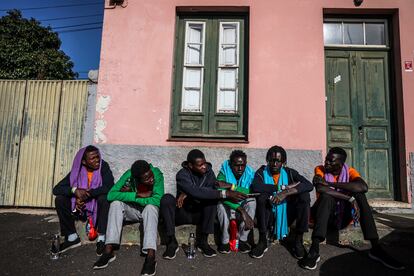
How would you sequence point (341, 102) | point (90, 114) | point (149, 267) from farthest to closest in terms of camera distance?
point (90, 114) < point (341, 102) < point (149, 267)

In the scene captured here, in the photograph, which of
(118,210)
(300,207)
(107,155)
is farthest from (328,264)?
(107,155)

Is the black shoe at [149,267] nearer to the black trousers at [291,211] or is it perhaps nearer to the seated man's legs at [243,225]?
the seated man's legs at [243,225]

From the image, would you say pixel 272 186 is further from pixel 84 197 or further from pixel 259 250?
pixel 84 197

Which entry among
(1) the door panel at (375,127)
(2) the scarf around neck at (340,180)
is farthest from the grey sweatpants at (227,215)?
(1) the door panel at (375,127)

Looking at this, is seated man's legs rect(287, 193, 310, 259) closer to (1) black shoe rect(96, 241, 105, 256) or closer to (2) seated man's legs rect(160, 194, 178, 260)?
(2) seated man's legs rect(160, 194, 178, 260)

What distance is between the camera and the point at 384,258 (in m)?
3.60

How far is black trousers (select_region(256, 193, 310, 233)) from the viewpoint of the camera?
3898mm

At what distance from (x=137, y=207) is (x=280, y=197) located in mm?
1804

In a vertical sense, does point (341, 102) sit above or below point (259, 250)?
above

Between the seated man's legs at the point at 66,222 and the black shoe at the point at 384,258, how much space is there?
11.9 feet

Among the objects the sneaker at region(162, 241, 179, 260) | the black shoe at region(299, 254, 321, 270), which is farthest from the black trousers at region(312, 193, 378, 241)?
the sneaker at region(162, 241, 179, 260)

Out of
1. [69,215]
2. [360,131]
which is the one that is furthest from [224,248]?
[360,131]

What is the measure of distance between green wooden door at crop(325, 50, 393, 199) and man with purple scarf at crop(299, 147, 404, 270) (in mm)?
1719

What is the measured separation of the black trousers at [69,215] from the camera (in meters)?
4.07
